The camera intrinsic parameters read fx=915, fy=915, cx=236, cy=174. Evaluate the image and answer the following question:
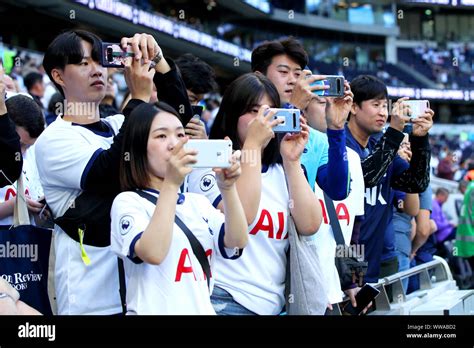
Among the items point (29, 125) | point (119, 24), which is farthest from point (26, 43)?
point (29, 125)

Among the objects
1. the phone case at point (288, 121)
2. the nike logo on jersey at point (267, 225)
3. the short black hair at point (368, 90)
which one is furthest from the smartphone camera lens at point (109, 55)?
the short black hair at point (368, 90)

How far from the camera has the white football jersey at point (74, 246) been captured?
3477 mm

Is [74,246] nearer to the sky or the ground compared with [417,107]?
nearer to the ground

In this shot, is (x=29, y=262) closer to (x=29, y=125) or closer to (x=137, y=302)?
(x=137, y=302)

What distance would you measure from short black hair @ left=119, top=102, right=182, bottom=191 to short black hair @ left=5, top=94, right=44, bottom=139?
1407 millimetres

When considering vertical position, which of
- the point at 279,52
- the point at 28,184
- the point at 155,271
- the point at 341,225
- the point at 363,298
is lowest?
the point at 363,298

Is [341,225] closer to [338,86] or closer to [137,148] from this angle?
[338,86]

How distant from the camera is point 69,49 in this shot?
12.5 ft

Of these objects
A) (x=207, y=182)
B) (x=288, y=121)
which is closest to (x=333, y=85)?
(x=288, y=121)

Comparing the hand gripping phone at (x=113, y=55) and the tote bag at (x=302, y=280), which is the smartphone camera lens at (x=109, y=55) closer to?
the hand gripping phone at (x=113, y=55)

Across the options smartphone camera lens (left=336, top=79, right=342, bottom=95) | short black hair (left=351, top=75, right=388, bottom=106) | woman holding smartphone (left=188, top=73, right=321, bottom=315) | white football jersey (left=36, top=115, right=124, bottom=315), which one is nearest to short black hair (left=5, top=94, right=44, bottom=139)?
white football jersey (left=36, top=115, right=124, bottom=315)

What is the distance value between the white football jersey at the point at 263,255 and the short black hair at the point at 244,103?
2.8 inches

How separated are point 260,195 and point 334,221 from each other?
0.89 meters
